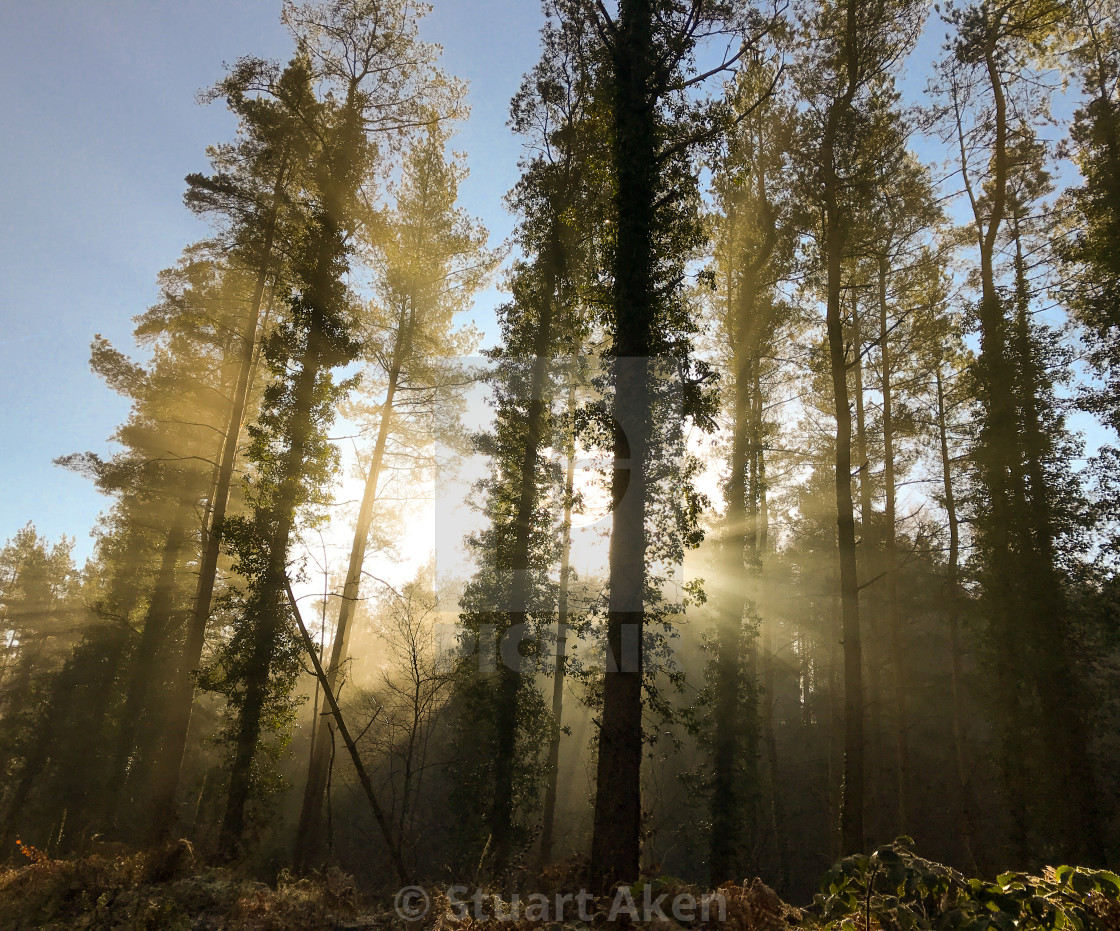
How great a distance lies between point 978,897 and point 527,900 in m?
4.20

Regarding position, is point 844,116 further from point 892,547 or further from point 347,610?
point 347,610

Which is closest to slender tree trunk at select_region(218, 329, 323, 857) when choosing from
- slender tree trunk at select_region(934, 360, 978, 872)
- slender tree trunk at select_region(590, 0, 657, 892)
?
slender tree trunk at select_region(590, 0, 657, 892)

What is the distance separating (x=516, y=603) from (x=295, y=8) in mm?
14193

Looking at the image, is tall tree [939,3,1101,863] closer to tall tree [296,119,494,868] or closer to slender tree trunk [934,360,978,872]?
slender tree trunk [934,360,978,872]

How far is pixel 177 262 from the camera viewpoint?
15516 millimetres

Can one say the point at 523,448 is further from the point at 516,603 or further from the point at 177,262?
the point at 177,262

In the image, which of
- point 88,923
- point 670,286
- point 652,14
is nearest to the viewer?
point 88,923

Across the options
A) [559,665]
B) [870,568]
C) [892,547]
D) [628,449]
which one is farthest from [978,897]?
[870,568]

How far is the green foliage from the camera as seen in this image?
2650 mm

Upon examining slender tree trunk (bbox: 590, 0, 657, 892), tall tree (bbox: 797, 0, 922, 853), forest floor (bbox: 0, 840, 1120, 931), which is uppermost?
tall tree (bbox: 797, 0, 922, 853)

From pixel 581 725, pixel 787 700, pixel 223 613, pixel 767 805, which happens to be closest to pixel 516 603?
pixel 223 613

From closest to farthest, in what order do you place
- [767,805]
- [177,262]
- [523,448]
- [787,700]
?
[523,448] < [177,262] < [767,805] < [787,700]

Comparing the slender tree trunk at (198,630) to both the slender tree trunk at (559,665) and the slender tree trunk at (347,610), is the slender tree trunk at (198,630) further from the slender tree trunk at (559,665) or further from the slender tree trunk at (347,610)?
the slender tree trunk at (559,665)

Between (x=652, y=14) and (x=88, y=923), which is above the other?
(x=652, y=14)
